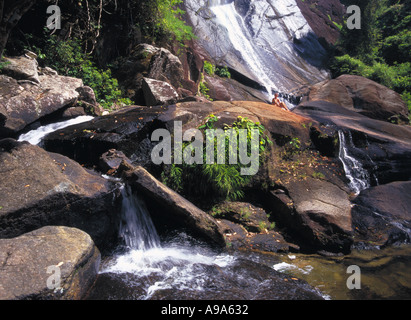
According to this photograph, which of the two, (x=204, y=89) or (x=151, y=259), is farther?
(x=204, y=89)

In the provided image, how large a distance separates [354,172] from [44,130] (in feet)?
26.5

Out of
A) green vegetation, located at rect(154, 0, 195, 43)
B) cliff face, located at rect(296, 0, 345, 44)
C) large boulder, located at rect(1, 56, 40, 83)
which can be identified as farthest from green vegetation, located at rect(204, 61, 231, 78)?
cliff face, located at rect(296, 0, 345, 44)

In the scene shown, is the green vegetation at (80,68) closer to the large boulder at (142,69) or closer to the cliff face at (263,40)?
the large boulder at (142,69)

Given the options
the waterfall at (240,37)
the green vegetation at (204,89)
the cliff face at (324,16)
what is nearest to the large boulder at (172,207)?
the green vegetation at (204,89)

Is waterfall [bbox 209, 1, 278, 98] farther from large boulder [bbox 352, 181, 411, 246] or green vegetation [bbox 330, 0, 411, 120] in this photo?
large boulder [bbox 352, 181, 411, 246]

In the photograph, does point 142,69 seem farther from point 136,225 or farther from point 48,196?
point 48,196

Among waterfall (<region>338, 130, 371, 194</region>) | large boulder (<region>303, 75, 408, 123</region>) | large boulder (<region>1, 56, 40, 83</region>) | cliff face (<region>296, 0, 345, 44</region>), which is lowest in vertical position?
waterfall (<region>338, 130, 371, 194</region>)

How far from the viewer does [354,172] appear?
758 cm

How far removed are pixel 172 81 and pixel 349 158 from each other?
6.55 m

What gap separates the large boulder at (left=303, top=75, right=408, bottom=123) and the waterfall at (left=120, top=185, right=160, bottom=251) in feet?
36.0

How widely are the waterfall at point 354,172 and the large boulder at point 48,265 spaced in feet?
22.1

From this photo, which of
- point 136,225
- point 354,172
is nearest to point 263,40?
point 354,172

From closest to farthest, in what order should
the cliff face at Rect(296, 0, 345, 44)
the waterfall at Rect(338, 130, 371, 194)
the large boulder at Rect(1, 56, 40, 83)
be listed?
the large boulder at Rect(1, 56, 40, 83), the waterfall at Rect(338, 130, 371, 194), the cliff face at Rect(296, 0, 345, 44)

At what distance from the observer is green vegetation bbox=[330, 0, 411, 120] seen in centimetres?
1741
